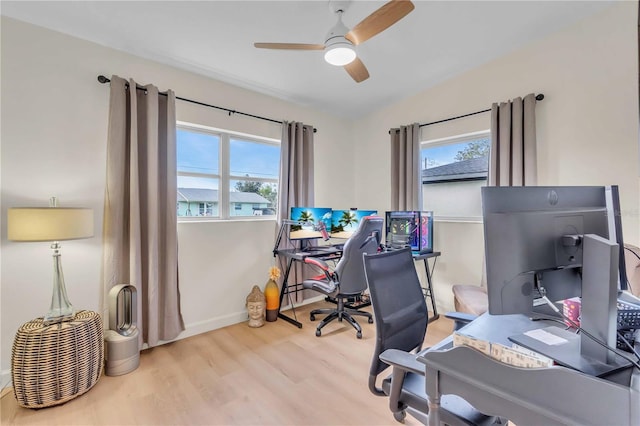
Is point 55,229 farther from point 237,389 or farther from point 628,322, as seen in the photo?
point 628,322

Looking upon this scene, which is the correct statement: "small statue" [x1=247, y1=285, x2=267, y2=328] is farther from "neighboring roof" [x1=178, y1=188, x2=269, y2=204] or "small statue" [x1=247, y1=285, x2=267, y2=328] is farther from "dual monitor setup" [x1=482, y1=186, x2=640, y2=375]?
"dual monitor setup" [x1=482, y1=186, x2=640, y2=375]

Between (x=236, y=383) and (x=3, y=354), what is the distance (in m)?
1.61

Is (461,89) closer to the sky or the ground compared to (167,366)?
closer to the sky

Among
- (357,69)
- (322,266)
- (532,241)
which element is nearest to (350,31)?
(357,69)

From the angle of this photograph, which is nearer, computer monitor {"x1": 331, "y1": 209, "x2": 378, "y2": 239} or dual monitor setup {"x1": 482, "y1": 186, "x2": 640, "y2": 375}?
dual monitor setup {"x1": 482, "y1": 186, "x2": 640, "y2": 375}

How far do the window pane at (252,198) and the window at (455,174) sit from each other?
6.16 feet

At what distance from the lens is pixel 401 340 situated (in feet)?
4.43

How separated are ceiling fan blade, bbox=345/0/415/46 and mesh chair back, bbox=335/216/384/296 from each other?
4.84ft

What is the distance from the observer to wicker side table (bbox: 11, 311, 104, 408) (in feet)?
5.72

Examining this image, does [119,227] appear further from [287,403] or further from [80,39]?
[287,403]

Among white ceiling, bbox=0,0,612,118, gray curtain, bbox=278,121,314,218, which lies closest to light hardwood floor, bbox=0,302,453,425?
gray curtain, bbox=278,121,314,218

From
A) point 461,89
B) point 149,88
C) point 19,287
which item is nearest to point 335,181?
point 461,89

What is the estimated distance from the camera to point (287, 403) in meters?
1.85

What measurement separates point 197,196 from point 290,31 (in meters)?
1.76
